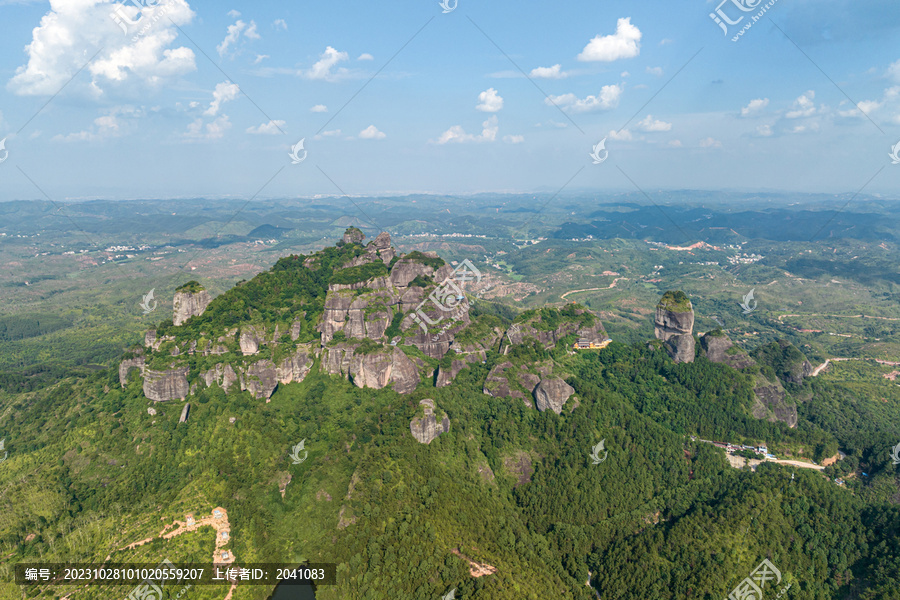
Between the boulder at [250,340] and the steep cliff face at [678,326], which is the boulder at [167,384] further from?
the steep cliff face at [678,326]

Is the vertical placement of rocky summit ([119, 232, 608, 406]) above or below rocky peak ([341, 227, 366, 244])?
below

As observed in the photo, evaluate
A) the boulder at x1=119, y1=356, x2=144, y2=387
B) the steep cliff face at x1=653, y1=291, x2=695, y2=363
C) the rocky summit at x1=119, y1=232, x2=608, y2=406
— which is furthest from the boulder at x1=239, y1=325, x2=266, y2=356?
the steep cliff face at x1=653, y1=291, x2=695, y2=363

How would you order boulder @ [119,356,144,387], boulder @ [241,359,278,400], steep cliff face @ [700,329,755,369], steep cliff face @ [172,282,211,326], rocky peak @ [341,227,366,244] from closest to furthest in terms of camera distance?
boulder @ [241,359,278,400]
boulder @ [119,356,144,387]
steep cliff face @ [172,282,211,326]
steep cliff face @ [700,329,755,369]
rocky peak @ [341,227,366,244]

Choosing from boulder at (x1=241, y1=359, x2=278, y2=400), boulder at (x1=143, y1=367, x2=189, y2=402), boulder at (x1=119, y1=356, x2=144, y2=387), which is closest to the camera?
boulder at (x1=143, y1=367, x2=189, y2=402)

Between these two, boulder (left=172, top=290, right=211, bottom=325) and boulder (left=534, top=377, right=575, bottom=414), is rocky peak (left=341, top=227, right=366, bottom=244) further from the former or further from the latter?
boulder (left=534, top=377, right=575, bottom=414)

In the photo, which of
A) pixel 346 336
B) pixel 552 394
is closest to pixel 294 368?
pixel 346 336

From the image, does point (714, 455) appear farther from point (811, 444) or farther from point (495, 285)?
point (495, 285)

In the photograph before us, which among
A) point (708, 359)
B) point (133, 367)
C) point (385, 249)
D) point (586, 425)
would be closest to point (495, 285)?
point (385, 249)

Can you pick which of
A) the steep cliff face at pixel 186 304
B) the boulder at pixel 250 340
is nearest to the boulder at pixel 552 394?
the boulder at pixel 250 340
